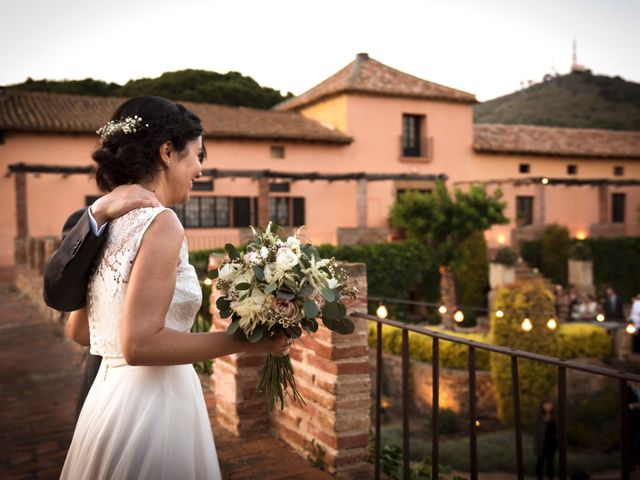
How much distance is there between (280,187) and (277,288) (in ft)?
63.6

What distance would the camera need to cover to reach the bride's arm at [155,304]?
1.39m

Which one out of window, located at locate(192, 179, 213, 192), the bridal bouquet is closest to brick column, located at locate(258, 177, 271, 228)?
window, located at locate(192, 179, 213, 192)

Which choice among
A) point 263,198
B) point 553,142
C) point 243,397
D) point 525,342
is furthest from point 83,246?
point 553,142

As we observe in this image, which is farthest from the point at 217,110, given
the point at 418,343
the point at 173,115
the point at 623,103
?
the point at 623,103

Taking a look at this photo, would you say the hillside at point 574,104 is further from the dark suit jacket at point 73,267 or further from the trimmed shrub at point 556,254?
the dark suit jacket at point 73,267

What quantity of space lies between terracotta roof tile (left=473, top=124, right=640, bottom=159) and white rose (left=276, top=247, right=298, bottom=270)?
79.0 ft

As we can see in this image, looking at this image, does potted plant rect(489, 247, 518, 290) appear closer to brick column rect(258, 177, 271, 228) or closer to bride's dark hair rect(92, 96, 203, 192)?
brick column rect(258, 177, 271, 228)

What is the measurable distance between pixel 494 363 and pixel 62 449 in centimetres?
1085

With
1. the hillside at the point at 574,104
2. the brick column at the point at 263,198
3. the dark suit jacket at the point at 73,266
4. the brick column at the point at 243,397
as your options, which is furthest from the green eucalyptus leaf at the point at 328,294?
the hillside at the point at 574,104

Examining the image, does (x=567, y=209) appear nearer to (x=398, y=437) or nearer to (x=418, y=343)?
(x=418, y=343)

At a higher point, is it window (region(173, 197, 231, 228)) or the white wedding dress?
window (region(173, 197, 231, 228))

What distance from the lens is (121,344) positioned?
4.95ft

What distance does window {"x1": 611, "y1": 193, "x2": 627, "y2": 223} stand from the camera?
1072 inches

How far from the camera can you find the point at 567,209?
26.4 meters
